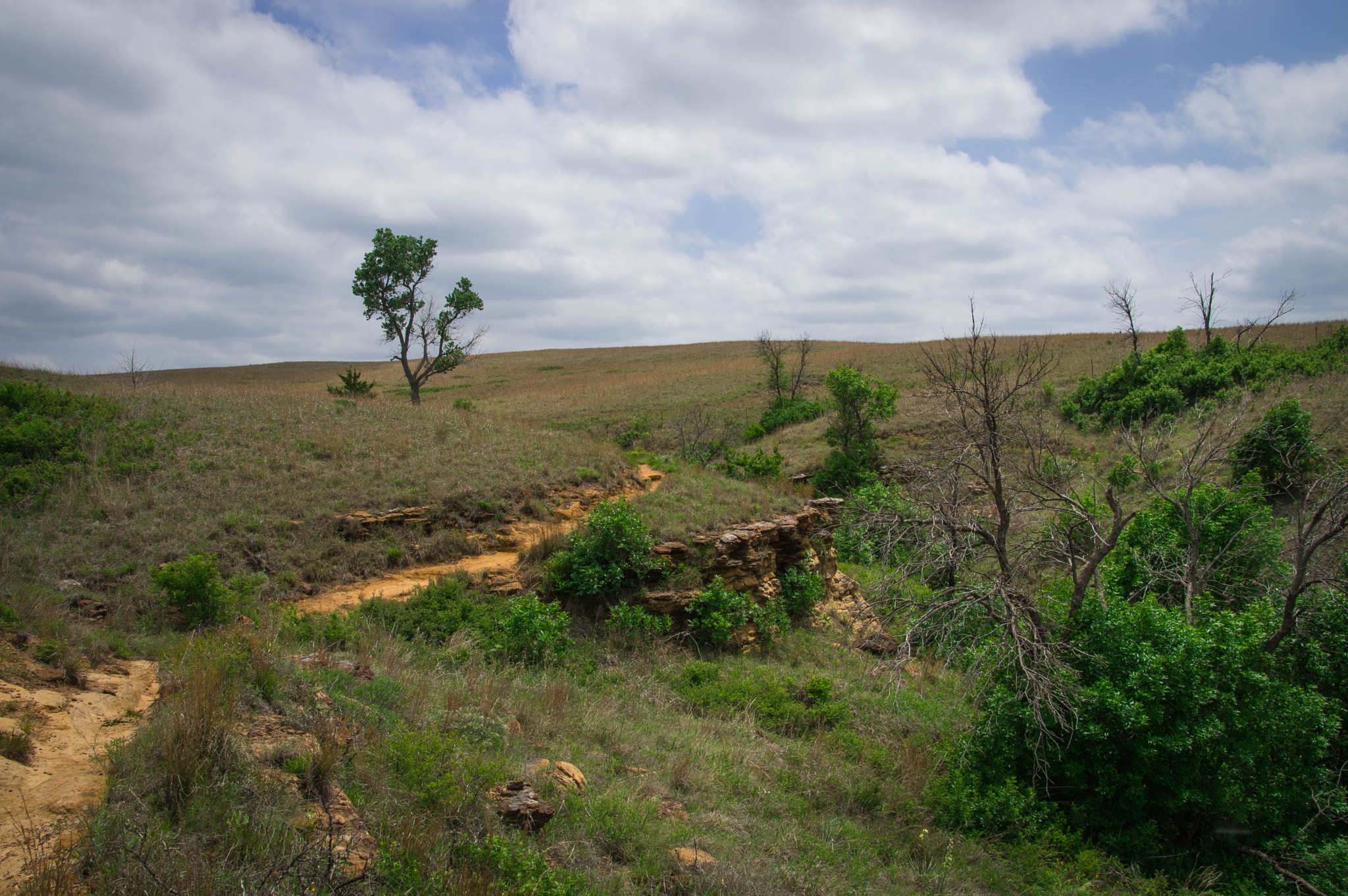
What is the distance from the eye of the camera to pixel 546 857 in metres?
4.55

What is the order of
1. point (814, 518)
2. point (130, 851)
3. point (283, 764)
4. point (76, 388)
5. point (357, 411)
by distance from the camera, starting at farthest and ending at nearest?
point (357, 411), point (76, 388), point (814, 518), point (283, 764), point (130, 851)

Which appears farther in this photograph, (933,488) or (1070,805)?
(933,488)

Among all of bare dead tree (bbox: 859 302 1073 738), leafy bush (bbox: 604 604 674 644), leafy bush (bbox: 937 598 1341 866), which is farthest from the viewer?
leafy bush (bbox: 604 604 674 644)

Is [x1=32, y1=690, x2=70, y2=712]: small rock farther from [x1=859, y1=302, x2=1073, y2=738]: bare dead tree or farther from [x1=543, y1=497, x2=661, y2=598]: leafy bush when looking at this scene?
[x1=859, y1=302, x2=1073, y2=738]: bare dead tree

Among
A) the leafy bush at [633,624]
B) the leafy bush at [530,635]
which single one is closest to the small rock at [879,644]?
the leafy bush at [633,624]

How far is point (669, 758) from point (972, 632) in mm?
5153

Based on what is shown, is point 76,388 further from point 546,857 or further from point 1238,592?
point 1238,592

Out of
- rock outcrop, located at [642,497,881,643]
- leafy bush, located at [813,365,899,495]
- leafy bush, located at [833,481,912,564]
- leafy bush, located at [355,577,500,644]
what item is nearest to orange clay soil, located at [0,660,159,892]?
leafy bush, located at [355,577,500,644]

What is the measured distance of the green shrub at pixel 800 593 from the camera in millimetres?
13500

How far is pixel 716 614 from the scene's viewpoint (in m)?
11.5

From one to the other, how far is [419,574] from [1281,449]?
865 inches

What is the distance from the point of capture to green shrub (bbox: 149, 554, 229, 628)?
26.7 feet

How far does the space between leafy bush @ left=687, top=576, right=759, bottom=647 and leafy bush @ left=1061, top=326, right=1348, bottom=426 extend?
809 inches

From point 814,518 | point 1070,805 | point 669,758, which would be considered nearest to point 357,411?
point 814,518
